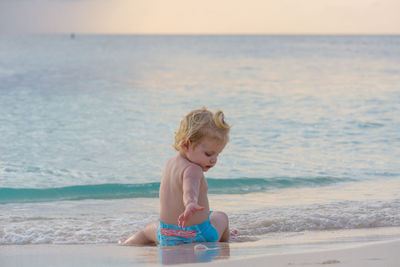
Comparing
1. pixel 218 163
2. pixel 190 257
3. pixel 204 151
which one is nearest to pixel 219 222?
pixel 204 151

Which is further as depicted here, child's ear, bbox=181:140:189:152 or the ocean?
the ocean

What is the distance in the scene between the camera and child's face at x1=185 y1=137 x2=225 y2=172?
10.9ft

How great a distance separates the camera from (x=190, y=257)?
2.92 meters

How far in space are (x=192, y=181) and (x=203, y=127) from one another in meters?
0.34

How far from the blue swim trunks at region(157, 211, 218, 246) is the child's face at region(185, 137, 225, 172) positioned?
1.38 ft

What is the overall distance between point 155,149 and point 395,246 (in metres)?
5.60

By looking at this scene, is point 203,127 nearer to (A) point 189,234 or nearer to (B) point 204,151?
(B) point 204,151

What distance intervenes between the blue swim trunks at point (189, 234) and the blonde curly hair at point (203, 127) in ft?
1.81

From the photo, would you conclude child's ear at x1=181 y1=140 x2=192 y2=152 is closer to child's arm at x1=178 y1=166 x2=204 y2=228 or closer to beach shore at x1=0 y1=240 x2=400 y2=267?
child's arm at x1=178 y1=166 x2=204 y2=228

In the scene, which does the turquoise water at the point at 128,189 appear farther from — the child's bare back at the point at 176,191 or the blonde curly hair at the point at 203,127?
the blonde curly hair at the point at 203,127

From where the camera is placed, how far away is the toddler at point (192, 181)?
130 inches

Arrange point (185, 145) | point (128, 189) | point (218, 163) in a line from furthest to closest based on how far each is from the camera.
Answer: point (218, 163), point (128, 189), point (185, 145)

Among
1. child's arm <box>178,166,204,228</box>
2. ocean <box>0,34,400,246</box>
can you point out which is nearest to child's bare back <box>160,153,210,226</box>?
child's arm <box>178,166,204,228</box>

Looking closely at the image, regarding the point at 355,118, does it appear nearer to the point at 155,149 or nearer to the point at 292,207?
the point at 155,149
